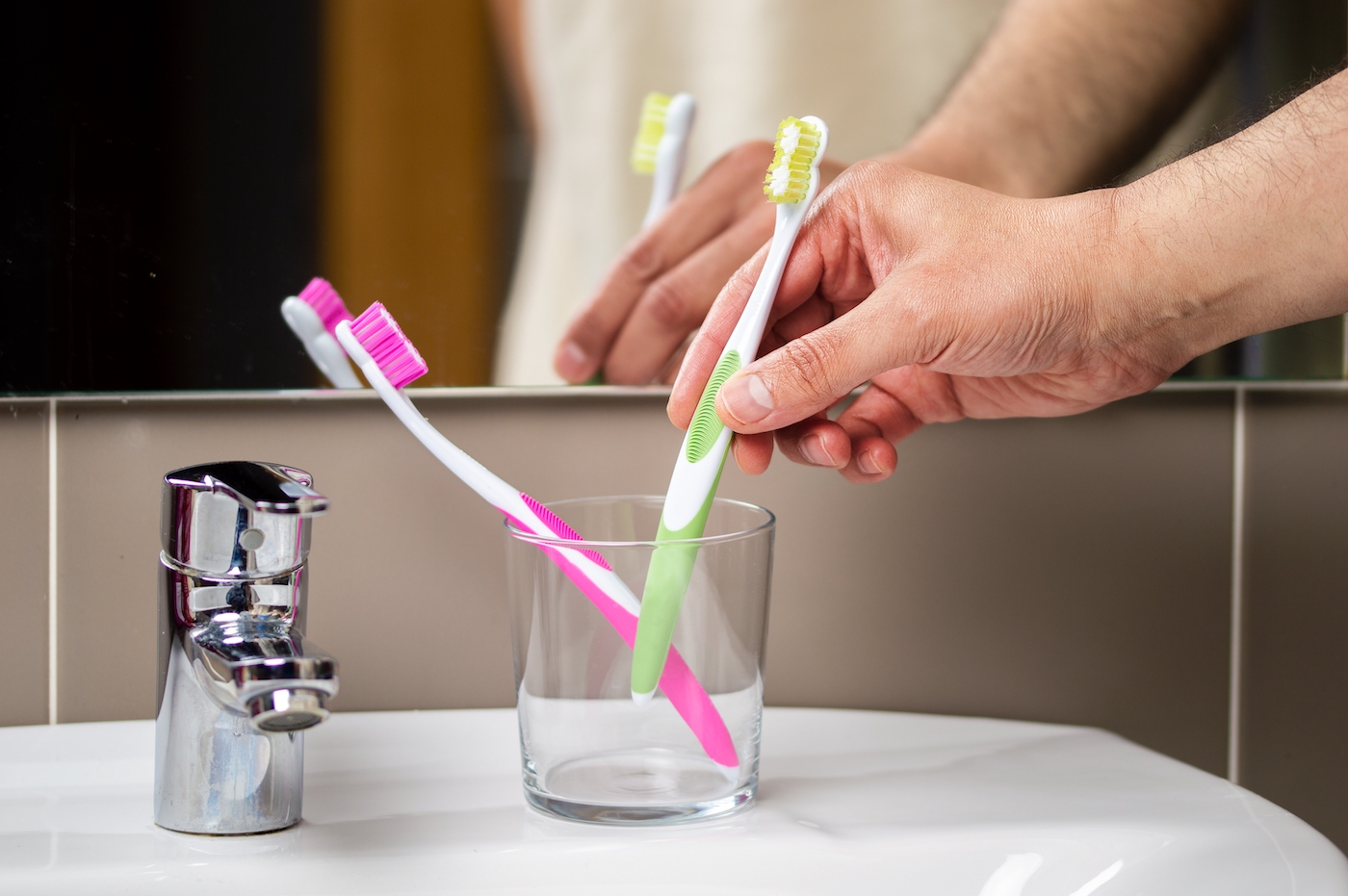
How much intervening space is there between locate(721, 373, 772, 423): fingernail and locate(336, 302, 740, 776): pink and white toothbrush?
74 millimetres

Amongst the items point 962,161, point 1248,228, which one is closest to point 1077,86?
point 962,161

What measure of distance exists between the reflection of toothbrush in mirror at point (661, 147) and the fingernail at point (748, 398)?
0.61 feet

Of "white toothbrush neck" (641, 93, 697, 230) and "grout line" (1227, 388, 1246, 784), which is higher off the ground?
"white toothbrush neck" (641, 93, 697, 230)

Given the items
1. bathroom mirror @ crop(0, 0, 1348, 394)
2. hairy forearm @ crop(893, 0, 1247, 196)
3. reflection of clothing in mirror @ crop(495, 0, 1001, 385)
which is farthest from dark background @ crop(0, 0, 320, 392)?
hairy forearm @ crop(893, 0, 1247, 196)

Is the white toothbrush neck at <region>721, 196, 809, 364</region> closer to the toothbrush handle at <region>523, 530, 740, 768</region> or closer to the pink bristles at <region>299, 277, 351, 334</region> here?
the toothbrush handle at <region>523, 530, 740, 768</region>

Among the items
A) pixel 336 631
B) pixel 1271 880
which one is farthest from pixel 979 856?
pixel 336 631

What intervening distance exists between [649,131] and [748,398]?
216mm

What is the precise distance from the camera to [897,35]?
0.56 meters

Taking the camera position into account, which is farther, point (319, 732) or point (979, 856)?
point (319, 732)

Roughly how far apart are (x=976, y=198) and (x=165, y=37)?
38 cm

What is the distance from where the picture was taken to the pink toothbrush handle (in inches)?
15.9

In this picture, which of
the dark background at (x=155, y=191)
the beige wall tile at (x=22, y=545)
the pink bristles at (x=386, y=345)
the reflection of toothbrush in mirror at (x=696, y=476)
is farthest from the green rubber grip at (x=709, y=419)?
the beige wall tile at (x=22, y=545)

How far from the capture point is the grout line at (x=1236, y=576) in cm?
59

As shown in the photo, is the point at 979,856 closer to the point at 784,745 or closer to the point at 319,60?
the point at 784,745
